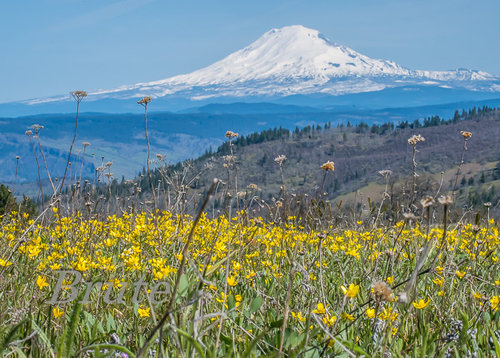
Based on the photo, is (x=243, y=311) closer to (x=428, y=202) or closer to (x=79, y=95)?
(x=428, y=202)


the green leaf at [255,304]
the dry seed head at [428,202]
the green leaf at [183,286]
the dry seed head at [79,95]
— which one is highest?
the dry seed head at [79,95]

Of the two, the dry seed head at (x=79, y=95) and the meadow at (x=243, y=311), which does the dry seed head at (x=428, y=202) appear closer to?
the meadow at (x=243, y=311)

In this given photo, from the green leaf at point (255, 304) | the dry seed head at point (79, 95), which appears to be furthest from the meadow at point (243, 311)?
the dry seed head at point (79, 95)

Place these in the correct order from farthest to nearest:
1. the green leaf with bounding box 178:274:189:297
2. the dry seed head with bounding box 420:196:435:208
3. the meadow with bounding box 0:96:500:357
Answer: the green leaf with bounding box 178:274:189:297 < the meadow with bounding box 0:96:500:357 < the dry seed head with bounding box 420:196:435:208

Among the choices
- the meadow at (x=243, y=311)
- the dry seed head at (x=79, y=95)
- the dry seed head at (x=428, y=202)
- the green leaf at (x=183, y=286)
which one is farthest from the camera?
the dry seed head at (x=79, y=95)

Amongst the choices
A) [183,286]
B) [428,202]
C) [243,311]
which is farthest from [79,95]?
[428,202]

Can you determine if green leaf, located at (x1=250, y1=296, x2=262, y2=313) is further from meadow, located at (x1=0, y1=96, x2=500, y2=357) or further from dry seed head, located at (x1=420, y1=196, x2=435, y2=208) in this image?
dry seed head, located at (x1=420, y1=196, x2=435, y2=208)

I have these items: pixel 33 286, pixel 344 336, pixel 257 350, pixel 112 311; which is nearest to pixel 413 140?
pixel 344 336

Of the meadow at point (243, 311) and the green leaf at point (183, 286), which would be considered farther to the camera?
the green leaf at point (183, 286)

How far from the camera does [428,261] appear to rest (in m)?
4.66

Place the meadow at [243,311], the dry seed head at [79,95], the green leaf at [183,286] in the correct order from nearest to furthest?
1. the meadow at [243,311]
2. the green leaf at [183,286]
3. the dry seed head at [79,95]

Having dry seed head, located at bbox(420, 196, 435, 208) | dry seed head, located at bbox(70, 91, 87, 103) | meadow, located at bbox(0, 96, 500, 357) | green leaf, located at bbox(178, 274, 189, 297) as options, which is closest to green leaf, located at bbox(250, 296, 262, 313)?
meadow, located at bbox(0, 96, 500, 357)

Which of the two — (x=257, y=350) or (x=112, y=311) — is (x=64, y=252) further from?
(x=257, y=350)

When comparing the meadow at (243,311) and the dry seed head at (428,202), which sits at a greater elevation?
the dry seed head at (428,202)
